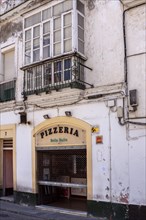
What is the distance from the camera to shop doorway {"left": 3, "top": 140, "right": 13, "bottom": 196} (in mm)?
13398

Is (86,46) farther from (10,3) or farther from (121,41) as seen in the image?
(10,3)

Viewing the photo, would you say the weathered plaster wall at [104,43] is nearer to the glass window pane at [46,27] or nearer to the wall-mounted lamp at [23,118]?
the glass window pane at [46,27]

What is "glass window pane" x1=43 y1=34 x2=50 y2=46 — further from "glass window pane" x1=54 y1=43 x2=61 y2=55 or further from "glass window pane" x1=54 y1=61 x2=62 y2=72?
"glass window pane" x1=54 y1=61 x2=62 y2=72

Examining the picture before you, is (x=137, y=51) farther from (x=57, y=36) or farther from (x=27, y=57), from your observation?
(x=27, y=57)

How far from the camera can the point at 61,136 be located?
10977 mm

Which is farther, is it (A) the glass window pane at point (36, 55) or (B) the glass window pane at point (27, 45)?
(B) the glass window pane at point (27, 45)

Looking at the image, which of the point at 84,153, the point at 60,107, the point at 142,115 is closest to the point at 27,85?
the point at 60,107

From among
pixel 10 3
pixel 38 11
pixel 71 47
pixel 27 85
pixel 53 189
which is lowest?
pixel 53 189

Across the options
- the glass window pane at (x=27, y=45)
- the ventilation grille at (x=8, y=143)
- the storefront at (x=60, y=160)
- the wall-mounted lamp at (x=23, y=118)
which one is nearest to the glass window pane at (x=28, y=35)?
the glass window pane at (x=27, y=45)

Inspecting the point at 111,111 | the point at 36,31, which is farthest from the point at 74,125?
the point at 36,31

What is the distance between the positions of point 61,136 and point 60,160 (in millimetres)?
1244

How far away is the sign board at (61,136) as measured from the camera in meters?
10.5

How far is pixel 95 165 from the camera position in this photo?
9.88 meters

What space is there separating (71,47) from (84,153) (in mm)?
3380
